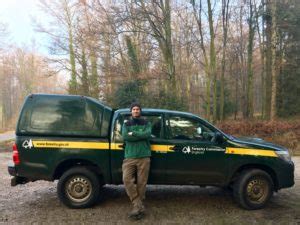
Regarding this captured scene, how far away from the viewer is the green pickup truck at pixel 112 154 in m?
6.53

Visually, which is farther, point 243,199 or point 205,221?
point 243,199

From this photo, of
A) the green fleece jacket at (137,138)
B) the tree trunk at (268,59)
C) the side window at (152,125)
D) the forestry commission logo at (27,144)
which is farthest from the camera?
the tree trunk at (268,59)

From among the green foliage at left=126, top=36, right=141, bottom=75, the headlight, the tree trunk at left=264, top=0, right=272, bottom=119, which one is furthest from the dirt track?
the tree trunk at left=264, top=0, right=272, bottom=119

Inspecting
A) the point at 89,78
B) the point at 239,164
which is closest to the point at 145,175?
the point at 239,164

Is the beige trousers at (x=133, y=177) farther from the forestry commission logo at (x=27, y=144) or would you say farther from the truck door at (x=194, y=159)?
the forestry commission logo at (x=27, y=144)

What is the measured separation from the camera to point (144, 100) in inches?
822

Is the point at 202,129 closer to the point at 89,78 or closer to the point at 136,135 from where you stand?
the point at 136,135

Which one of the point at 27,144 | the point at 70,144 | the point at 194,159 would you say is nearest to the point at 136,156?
the point at 194,159

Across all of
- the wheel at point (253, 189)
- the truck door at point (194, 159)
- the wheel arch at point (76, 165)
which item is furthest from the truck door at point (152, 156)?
the wheel at point (253, 189)

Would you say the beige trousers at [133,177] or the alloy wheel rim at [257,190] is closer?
the beige trousers at [133,177]

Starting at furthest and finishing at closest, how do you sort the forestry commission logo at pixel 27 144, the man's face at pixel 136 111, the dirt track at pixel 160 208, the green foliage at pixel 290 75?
the green foliage at pixel 290 75, the forestry commission logo at pixel 27 144, the man's face at pixel 136 111, the dirt track at pixel 160 208

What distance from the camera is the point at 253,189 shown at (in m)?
6.67

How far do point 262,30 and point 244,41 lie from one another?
170 inches

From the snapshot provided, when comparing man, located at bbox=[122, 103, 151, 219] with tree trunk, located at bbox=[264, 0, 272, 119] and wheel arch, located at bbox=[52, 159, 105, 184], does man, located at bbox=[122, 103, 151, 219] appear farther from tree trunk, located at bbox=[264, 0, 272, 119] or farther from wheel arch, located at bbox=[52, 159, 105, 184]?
tree trunk, located at bbox=[264, 0, 272, 119]
